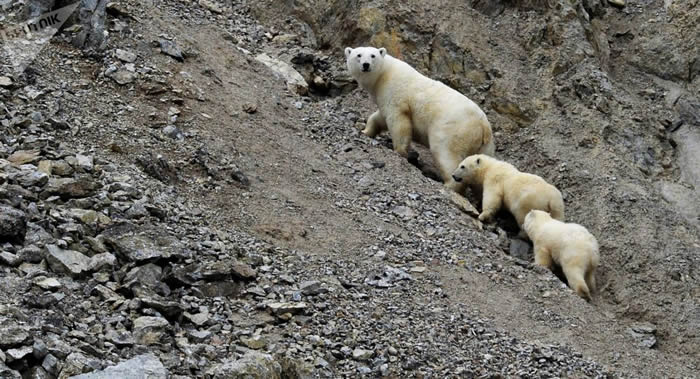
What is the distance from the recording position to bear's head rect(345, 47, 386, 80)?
40.7 ft

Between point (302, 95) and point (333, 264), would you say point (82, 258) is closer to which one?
point (333, 264)

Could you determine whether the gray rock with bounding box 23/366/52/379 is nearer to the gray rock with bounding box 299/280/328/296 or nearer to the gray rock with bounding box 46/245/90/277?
the gray rock with bounding box 46/245/90/277

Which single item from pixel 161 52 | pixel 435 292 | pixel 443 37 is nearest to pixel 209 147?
pixel 161 52

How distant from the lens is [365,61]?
487 inches

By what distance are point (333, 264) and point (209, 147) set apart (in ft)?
8.03

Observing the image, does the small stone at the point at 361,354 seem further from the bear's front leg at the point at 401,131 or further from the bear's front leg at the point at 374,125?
the bear's front leg at the point at 374,125

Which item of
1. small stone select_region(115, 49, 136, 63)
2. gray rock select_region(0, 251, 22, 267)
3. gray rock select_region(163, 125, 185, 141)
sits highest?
gray rock select_region(0, 251, 22, 267)

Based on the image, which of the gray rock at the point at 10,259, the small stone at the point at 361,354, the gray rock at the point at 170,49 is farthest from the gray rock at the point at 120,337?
the gray rock at the point at 170,49

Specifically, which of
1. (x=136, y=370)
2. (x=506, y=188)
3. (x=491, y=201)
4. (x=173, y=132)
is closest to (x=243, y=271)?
(x=136, y=370)

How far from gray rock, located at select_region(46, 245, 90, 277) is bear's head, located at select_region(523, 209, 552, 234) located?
5.63m

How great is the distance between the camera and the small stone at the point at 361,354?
7.09m

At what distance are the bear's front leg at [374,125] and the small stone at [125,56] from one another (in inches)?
130

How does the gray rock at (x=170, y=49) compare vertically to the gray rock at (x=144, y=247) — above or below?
below

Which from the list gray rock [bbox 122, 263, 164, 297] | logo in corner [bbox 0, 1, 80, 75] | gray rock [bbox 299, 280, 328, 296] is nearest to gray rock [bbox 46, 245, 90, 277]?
gray rock [bbox 122, 263, 164, 297]
